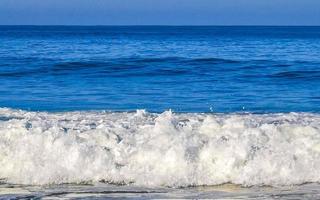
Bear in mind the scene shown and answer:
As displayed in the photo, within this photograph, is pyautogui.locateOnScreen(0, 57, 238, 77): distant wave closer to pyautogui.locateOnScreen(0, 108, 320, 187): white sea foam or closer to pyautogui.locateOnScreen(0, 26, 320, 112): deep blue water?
pyautogui.locateOnScreen(0, 26, 320, 112): deep blue water

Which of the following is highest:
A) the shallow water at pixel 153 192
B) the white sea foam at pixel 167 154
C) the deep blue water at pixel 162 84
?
the deep blue water at pixel 162 84

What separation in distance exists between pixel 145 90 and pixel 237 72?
21.4ft

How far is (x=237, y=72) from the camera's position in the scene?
91.6 feet

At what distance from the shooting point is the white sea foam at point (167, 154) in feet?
32.7

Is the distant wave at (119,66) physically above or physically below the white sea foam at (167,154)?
above

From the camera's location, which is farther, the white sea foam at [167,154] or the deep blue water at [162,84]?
the deep blue water at [162,84]

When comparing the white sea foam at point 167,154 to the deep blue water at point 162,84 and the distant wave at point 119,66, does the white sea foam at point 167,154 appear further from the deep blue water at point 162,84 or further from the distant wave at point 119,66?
the distant wave at point 119,66

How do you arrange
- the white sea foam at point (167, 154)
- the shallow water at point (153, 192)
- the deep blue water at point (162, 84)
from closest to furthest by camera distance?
1. the shallow water at point (153, 192)
2. the white sea foam at point (167, 154)
3. the deep blue water at point (162, 84)

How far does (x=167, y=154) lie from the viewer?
33.6ft

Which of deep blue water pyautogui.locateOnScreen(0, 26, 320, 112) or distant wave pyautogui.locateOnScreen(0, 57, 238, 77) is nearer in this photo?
deep blue water pyautogui.locateOnScreen(0, 26, 320, 112)

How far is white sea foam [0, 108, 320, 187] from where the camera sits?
9953mm

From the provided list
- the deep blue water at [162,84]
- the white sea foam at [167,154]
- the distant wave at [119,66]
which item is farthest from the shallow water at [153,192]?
the distant wave at [119,66]

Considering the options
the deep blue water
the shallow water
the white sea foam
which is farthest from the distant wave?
the shallow water

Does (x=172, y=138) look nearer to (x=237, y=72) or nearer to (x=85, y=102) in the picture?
(x=85, y=102)
